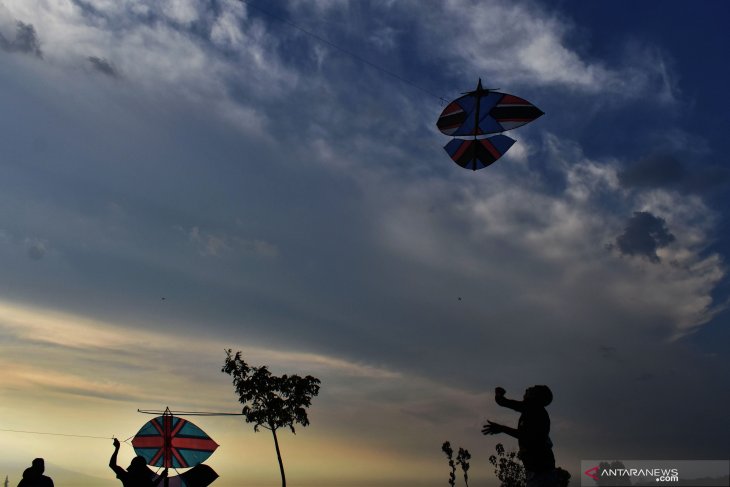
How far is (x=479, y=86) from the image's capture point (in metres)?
23.2

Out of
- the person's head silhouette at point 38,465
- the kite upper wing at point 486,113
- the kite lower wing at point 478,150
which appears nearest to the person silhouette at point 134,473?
the person's head silhouette at point 38,465

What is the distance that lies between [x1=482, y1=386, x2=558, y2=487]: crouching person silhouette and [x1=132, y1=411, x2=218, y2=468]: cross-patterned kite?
12.1 metres

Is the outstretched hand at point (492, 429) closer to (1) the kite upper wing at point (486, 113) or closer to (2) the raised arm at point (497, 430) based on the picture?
(2) the raised arm at point (497, 430)

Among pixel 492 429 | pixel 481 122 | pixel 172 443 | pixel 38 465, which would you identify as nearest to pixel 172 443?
pixel 172 443

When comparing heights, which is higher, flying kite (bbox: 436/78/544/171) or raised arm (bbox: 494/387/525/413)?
flying kite (bbox: 436/78/544/171)

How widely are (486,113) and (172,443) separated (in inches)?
619

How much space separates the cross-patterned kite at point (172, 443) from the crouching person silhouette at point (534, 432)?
475 inches

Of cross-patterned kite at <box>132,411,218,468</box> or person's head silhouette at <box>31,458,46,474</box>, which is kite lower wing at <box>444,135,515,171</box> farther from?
person's head silhouette at <box>31,458,46,474</box>

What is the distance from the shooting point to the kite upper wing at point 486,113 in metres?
23.0

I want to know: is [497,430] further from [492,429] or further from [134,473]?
[134,473]

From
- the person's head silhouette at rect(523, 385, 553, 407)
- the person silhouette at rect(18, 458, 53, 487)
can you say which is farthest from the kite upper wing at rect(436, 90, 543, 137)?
the person silhouette at rect(18, 458, 53, 487)

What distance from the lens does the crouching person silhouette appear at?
8.01 metres

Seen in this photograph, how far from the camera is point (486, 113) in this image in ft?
77.0

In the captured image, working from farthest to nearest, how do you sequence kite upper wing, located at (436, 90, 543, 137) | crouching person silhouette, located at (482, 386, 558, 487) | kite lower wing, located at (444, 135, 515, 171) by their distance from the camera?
kite lower wing, located at (444, 135, 515, 171) → kite upper wing, located at (436, 90, 543, 137) → crouching person silhouette, located at (482, 386, 558, 487)
